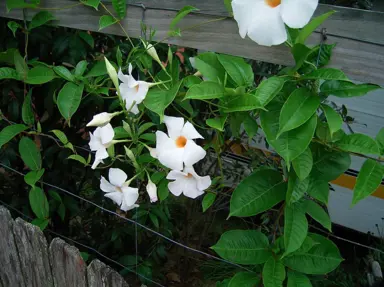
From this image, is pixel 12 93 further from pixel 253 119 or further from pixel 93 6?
pixel 253 119

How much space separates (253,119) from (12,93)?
47.4 inches

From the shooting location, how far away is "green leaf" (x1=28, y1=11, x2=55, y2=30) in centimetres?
150

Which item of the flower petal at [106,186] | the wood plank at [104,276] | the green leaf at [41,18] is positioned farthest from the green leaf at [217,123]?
the green leaf at [41,18]

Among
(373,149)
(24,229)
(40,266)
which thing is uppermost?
(373,149)

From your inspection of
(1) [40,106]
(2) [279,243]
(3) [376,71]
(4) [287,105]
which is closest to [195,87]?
(4) [287,105]

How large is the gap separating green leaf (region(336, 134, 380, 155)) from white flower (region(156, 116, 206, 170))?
0.33 m

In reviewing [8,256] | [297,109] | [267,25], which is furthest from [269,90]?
[8,256]

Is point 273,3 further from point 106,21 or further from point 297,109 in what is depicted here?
point 106,21

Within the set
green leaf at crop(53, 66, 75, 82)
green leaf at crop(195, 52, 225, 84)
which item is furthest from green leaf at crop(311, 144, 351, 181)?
green leaf at crop(53, 66, 75, 82)

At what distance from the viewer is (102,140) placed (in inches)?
45.5

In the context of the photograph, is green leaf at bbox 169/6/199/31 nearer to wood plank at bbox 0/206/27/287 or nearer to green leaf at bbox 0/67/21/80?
green leaf at bbox 0/67/21/80

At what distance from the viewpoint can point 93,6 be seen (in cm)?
131

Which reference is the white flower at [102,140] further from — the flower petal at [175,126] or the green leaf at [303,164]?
the green leaf at [303,164]

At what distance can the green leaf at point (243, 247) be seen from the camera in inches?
48.0
